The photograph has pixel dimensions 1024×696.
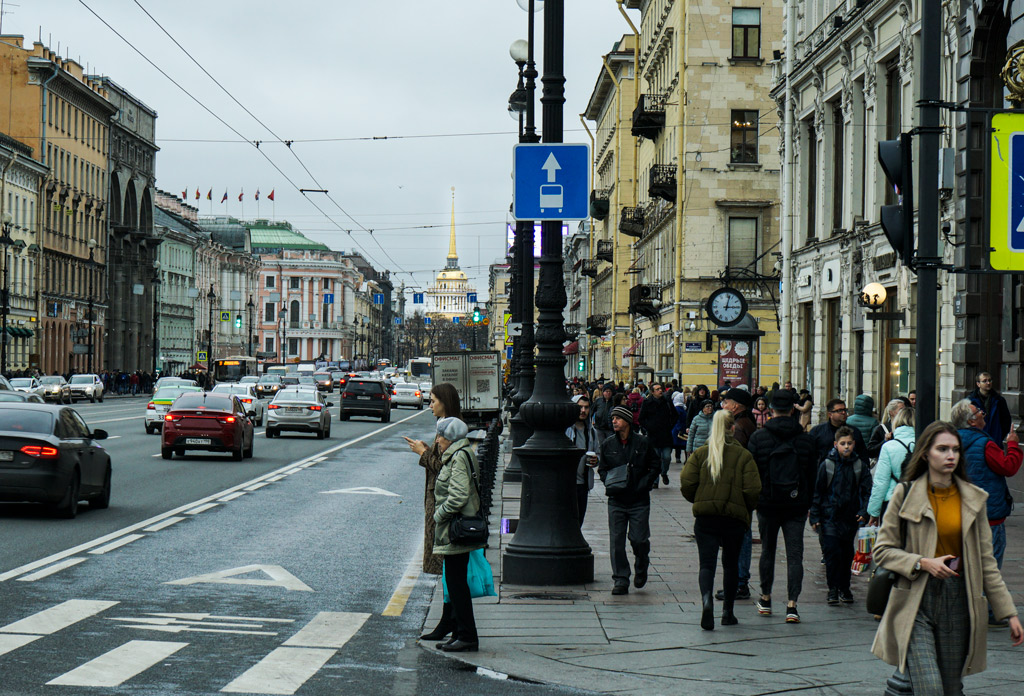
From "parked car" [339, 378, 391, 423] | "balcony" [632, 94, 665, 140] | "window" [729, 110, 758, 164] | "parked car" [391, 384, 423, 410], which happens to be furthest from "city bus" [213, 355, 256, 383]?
"window" [729, 110, 758, 164]

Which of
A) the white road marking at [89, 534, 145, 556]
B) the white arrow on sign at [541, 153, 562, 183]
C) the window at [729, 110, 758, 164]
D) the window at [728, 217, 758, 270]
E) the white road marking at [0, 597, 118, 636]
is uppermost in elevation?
the window at [729, 110, 758, 164]

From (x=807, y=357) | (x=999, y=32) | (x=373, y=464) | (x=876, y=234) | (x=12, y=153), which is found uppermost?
(x=12, y=153)

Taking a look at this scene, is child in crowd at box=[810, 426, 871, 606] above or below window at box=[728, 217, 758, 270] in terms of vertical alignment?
below

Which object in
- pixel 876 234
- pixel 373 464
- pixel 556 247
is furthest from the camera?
pixel 373 464

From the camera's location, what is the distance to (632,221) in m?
64.2

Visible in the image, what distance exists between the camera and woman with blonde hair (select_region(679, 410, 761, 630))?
1035cm

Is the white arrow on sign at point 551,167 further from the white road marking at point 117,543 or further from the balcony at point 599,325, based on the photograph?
the balcony at point 599,325

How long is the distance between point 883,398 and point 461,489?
19789 millimetres

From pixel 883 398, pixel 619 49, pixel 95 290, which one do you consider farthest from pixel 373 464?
pixel 95 290

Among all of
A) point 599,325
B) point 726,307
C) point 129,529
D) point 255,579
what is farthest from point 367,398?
point 255,579

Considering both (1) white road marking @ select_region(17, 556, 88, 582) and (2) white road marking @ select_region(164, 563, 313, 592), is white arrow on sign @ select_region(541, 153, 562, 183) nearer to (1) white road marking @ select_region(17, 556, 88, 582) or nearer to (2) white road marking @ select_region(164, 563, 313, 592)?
(2) white road marking @ select_region(164, 563, 313, 592)

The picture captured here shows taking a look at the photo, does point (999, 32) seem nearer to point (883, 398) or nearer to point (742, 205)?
point (883, 398)

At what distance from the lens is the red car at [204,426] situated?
29.6 metres

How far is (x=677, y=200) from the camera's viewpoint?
51031 mm
